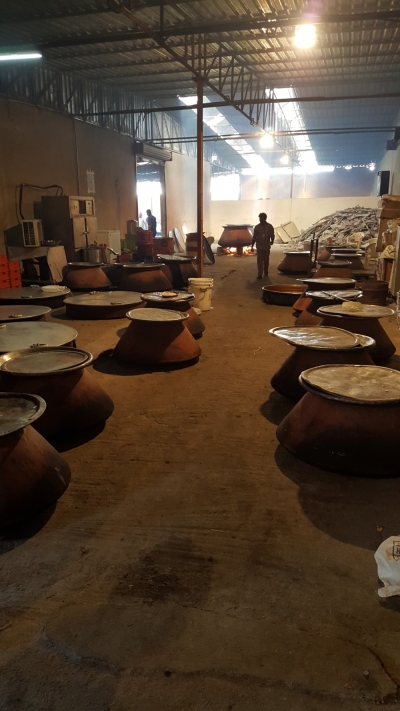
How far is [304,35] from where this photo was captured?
8.93 m

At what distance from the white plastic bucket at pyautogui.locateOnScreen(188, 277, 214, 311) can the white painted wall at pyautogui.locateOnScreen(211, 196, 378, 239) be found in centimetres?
1647

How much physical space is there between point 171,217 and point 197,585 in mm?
19515

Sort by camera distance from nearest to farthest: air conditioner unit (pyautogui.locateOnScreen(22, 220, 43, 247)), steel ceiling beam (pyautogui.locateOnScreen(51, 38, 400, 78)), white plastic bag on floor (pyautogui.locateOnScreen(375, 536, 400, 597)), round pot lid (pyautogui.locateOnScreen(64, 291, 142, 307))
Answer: white plastic bag on floor (pyautogui.locateOnScreen(375, 536, 400, 597))
round pot lid (pyautogui.locateOnScreen(64, 291, 142, 307))
air conditioner unit (pyautogui.locateOnScreen(22, 220, 43, 247))
steel ceiling beam (pyautogui.locateOnScreen(51, 38, 400, 78))

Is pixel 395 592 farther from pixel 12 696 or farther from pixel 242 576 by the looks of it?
pixel 12 696

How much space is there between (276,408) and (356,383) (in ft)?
3.62

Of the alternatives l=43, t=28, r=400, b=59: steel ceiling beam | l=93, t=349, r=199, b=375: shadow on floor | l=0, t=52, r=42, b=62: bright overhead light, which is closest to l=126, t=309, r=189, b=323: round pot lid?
l=93, t=349, r=199, b=375: shadow on floor

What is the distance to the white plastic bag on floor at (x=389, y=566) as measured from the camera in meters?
2.07

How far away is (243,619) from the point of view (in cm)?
199

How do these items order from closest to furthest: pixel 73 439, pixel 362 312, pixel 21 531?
pixel 21 531, pixel 73 439, pixel 362 312

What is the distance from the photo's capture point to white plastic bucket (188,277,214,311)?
26.5ft

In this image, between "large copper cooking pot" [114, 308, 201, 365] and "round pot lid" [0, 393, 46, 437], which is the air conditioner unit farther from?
"round pot lid" [0, 393, 46, 437]

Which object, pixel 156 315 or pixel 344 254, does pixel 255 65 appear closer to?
pixel 344 254

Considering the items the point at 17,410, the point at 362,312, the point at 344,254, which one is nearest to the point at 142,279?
the point at 362,312

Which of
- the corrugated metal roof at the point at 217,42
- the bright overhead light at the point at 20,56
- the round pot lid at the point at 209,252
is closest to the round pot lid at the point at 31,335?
the corrugated metal roof at the point at 217,42
